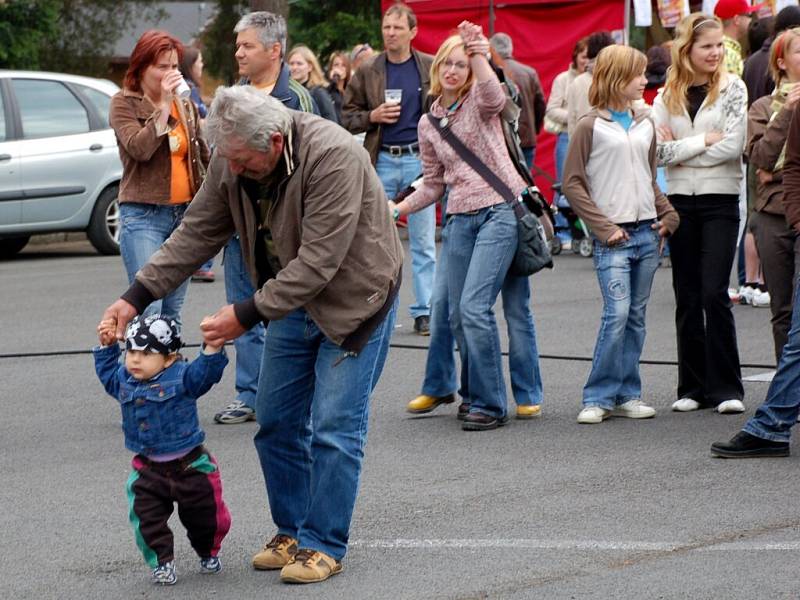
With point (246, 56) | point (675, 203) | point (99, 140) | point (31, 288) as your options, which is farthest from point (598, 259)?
point (99, 140)

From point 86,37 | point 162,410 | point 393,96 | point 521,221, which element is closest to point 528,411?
point 521,221

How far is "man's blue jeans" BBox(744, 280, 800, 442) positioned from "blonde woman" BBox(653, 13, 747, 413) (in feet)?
3.17

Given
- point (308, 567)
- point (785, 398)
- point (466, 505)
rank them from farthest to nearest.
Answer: point (785, 398) < point (466, 505) < point (308, 567)

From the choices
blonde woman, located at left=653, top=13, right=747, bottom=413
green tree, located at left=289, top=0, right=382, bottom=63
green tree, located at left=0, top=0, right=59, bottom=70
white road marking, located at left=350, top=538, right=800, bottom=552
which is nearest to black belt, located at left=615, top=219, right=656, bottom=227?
blonde woman, located at left=653, top=13, right=747, bottom=413

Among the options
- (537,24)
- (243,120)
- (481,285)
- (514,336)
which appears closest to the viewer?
(243,120)

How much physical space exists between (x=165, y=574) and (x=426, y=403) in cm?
287

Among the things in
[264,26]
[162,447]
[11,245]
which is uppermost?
[264,26]

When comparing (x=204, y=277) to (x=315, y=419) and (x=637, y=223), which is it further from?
(x=315, y=419)

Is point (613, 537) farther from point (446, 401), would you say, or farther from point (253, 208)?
point (446, 401)

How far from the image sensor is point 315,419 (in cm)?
493

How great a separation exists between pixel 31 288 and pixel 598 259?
7091mm

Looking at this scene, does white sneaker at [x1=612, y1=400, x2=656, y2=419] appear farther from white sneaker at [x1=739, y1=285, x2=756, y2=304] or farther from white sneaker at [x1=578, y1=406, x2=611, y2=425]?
white sneaker at [x1=739, y1=285, x2=756, y2=304]

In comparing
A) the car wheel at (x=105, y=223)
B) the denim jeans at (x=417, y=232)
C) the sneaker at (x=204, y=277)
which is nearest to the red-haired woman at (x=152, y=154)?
the denim jeans at (x=417, y=232)

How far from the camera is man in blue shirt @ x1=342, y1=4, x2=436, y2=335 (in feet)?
33.5
